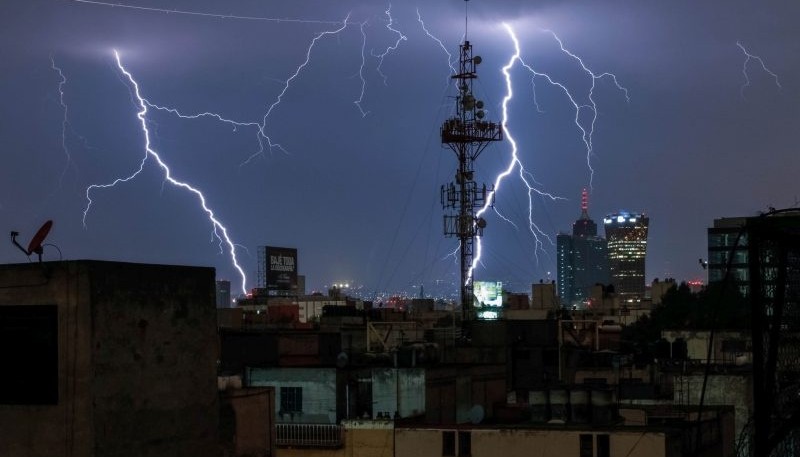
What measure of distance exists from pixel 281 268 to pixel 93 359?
59508 mm

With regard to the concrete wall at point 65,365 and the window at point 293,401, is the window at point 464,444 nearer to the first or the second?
the window at point 293,401

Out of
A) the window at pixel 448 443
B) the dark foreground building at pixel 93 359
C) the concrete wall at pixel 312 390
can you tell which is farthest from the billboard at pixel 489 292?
the dark foreground building at pixel 93 359

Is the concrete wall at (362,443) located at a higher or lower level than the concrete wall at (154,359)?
lower

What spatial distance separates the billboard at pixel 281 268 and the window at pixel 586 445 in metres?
50.4

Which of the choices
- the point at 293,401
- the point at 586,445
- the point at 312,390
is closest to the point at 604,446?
the point at 586,445

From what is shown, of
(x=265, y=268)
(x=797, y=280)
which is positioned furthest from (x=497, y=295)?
(x=797, y=280)

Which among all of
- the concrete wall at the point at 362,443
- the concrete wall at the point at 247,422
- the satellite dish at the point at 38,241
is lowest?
the concrete wall at the point at 362,443

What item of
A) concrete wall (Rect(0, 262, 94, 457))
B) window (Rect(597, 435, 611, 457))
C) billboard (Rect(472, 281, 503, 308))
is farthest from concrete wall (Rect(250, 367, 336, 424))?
billboard (Rect(472, 281, 503, 308))

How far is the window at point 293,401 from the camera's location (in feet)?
80.2

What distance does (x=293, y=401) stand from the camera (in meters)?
24.5

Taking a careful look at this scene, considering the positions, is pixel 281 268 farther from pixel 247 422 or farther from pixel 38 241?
pixel 38 241

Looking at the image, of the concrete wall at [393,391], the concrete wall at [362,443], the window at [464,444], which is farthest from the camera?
the concrete wall at [393,391]

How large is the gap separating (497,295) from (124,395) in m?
60.2

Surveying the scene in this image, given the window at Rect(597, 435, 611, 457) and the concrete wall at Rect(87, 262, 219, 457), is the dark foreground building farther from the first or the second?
the window at Rect(597, 435, 611, 457)
